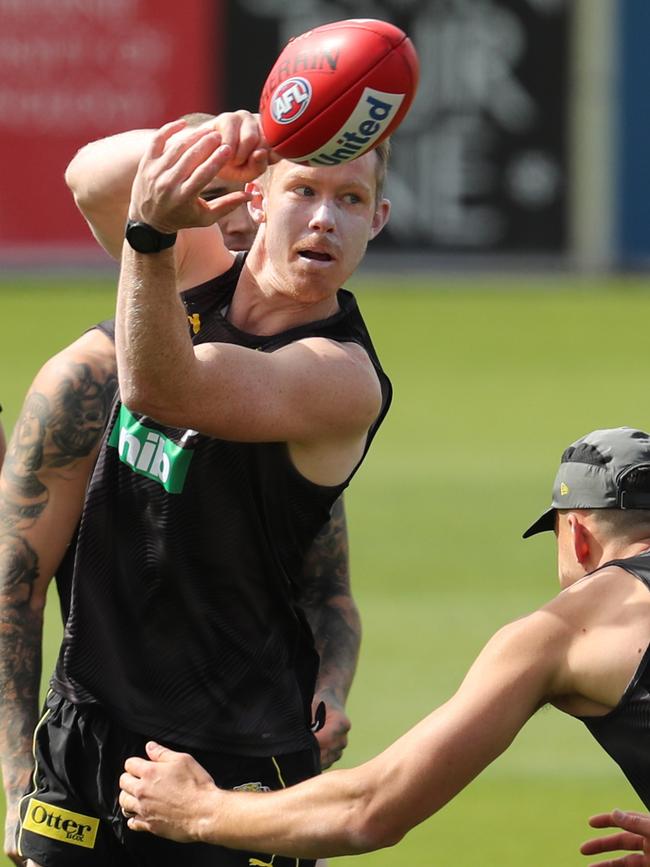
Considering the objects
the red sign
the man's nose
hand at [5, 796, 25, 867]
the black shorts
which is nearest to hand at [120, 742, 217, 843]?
the black shorts

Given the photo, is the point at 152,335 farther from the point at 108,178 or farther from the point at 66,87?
the point at 66,87

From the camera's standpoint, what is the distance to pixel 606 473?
5.02m

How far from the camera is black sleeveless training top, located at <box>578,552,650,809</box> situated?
4.64 metres

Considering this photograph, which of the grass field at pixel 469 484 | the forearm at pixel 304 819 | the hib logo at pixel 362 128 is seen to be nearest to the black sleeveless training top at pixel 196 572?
the forearm at pixel 304 819

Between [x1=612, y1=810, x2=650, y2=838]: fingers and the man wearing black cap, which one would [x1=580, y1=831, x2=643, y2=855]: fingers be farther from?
the man wearing black cap

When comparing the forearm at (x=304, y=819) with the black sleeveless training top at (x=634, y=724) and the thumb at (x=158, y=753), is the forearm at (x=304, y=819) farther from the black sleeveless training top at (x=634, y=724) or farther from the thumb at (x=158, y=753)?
the black sleeveless training top at (x=634, y=724)

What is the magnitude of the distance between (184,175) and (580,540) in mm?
1429

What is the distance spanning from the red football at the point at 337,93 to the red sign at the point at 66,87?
23.8 meters

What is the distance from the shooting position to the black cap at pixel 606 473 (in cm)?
500

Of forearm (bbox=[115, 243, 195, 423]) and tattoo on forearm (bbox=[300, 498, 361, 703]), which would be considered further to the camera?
tattoo on forearm (bbox=[300, 498, 361, 703])

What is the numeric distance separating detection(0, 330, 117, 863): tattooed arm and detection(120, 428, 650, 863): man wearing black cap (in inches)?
25.0

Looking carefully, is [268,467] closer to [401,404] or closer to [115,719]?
[115,719]

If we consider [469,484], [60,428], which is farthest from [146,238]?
[469,484]

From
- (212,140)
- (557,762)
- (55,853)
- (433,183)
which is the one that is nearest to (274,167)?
(212,140)
